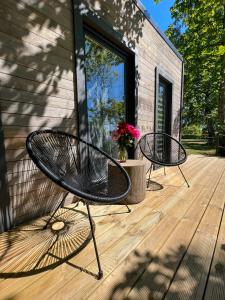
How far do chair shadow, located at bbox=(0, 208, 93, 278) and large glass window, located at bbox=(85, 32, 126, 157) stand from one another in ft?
3.86

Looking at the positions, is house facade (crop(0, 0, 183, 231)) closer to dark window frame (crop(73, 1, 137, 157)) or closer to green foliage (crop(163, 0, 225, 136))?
dark window frame (crop(73, 1, 137, 157))

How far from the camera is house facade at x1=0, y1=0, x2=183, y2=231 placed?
164 cm

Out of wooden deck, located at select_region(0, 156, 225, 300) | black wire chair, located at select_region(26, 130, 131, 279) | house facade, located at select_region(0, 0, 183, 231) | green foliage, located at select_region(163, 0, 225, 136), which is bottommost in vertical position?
wooden deck, located at select_region(0, 156, 225, 300)

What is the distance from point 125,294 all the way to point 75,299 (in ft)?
0.83

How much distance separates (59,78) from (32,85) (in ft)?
1.05

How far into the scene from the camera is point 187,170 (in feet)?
13.6

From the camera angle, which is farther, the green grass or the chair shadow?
the green grass

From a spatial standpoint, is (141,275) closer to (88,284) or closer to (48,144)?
(88,284)

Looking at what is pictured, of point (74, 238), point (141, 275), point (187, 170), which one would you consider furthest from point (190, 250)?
point (187, 170)

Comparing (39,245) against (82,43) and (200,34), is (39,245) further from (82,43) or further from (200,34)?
(200,34)

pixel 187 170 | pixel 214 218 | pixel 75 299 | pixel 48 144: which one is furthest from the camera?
pixel 187 170

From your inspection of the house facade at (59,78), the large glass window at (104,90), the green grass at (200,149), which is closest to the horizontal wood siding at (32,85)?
the house facade at (59,78)

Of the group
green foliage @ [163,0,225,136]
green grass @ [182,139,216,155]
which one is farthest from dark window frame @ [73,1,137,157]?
green grass @ [182,139,216,155]

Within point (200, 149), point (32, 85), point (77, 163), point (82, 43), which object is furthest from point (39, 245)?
point (200, 149)
